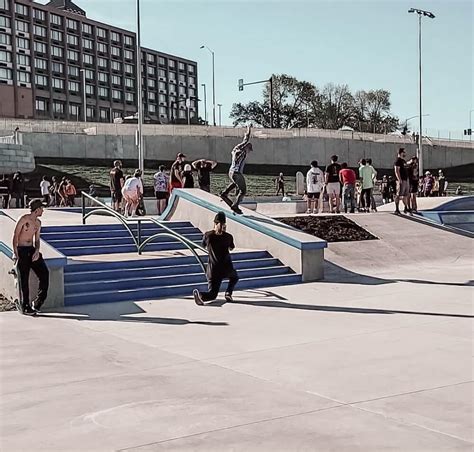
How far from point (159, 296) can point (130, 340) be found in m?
3.11

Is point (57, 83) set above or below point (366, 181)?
above

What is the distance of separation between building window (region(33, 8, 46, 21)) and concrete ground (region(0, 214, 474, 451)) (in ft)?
313

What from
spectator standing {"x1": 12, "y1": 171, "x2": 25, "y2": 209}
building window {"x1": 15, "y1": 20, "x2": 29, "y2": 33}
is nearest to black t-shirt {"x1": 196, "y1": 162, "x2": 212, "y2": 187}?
spectator standing {"x1": 12, "y1": 171, "x2": 25, "y2": 209}

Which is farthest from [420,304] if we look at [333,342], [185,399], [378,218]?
[378,218]

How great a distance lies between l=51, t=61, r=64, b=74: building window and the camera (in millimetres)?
100012

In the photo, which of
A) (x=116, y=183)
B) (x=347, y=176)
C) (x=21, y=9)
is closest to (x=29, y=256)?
(x=116, y=183)

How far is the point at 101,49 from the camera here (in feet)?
357

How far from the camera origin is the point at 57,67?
100875mm

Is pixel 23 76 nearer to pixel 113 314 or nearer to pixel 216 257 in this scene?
pixel 216 257

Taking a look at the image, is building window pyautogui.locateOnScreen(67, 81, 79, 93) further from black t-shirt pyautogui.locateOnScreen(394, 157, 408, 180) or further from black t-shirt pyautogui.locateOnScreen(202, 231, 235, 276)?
black t-shirt pyautogui.locateOnScreen(202, 231, 235, 276)

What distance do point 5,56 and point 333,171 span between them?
8270cm

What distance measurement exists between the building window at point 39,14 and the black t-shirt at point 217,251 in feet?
314

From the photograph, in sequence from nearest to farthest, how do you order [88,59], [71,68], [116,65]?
1. [71,68]
2. [88,59]
3. [116,65]

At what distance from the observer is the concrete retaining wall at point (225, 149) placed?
5284 cm
